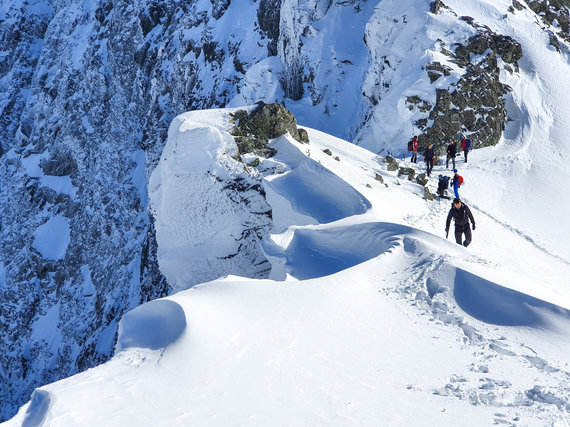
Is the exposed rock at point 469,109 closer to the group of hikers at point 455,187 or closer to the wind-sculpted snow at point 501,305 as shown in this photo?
the group of hikers at point 455,187

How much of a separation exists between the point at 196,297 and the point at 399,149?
743 inches

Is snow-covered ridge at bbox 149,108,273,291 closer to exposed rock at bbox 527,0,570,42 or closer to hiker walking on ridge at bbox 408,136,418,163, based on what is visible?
hiker walking on ridge at bbox 408,136,418,163

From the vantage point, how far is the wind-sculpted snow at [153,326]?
22.1 ft

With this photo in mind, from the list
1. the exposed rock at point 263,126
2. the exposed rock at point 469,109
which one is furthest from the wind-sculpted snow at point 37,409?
Answer: the exposed rock at point 469,109

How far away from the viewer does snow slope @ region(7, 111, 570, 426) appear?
17.3 ft

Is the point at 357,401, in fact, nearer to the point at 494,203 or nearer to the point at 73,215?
the point at 494,203

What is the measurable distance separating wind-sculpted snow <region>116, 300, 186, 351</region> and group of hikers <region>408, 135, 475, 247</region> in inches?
304

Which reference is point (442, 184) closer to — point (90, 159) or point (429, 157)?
point (429, 157)

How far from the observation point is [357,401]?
5422 millimetres

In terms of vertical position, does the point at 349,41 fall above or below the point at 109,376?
above

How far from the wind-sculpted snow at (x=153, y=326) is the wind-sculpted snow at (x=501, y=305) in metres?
4.24

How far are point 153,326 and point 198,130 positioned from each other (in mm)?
9550

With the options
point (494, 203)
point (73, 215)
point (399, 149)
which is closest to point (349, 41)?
point (399, 149)

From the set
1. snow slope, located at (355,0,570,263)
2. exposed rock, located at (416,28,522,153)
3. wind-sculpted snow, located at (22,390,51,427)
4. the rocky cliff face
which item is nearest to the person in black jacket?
snow slope, located at (355,0,570,263)
